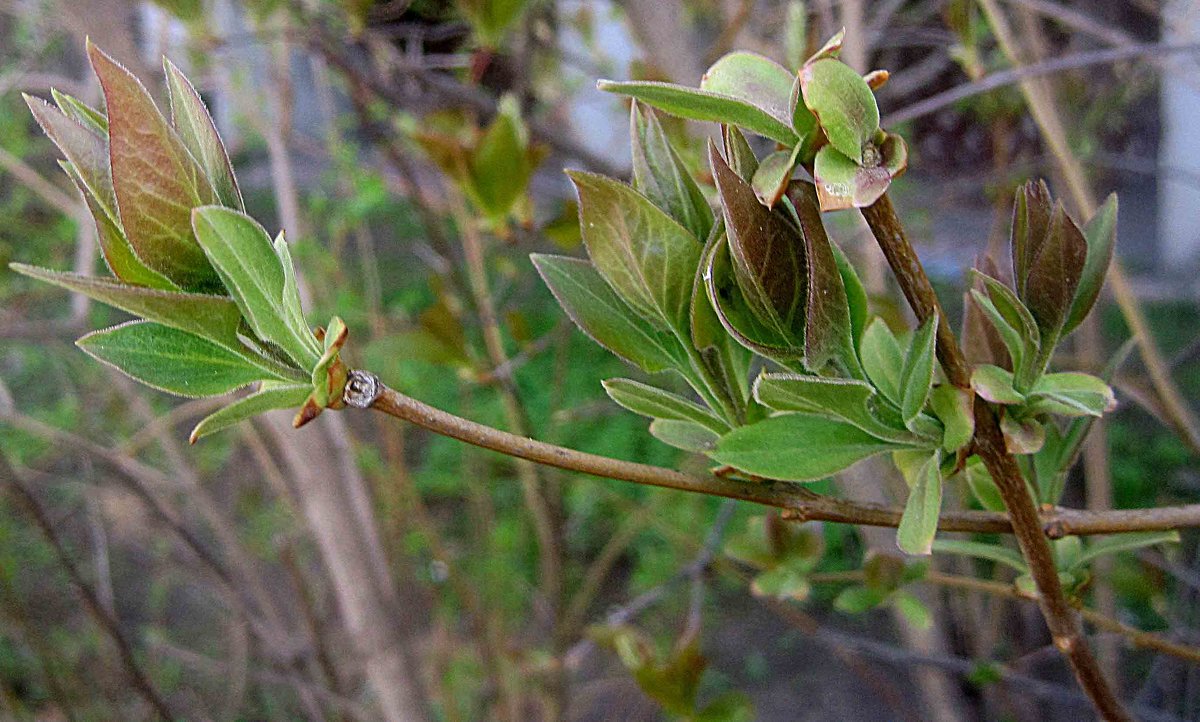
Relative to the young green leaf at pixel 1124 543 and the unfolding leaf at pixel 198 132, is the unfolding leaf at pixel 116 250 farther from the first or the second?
the young green leaf at pixel 1124 543

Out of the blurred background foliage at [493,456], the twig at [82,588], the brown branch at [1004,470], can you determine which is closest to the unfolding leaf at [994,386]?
the brown branch at [1004,470]

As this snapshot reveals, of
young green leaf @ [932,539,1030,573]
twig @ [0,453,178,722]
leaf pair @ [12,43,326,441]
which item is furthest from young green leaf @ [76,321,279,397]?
twig @ [0,453,178,722]

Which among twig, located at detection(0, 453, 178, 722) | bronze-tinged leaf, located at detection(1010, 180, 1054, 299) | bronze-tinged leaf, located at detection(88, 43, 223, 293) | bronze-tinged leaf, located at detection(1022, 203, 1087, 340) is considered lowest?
twig, located at detection(0, 453, 178, 722)

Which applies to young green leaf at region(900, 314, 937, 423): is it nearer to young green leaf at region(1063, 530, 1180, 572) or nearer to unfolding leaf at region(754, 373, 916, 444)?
unfolding leaf at region(754, 373, 916, 444)

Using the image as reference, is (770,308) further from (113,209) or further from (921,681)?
(921,681)

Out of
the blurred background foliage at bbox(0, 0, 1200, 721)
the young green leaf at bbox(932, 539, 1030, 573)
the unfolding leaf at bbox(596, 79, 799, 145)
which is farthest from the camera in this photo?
the blurred background foliage at bbox(0, 0, 1200, 721)

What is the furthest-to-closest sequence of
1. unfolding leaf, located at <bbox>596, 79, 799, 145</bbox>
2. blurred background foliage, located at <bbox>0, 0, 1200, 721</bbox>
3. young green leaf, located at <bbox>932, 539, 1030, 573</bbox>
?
blurred background foliage, located at <bbox>0, 0, 1200, 721</bbox> < young green leaf, located at <bbox>932, 539, 1030, 573</bbox> < unfolding leaf, located at <bbox>596, 79, 799, 145</bbox>
